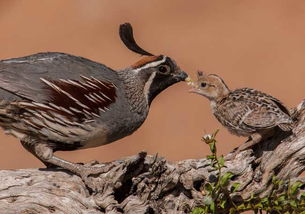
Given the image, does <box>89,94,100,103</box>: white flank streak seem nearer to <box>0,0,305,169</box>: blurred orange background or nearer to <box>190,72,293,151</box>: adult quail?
<box>190,72,293,151</box>: adult quail

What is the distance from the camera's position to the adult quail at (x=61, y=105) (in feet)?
20.2

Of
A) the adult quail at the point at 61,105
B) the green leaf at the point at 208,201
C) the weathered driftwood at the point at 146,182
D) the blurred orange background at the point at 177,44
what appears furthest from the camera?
the blurred orange background at the point at 177,44

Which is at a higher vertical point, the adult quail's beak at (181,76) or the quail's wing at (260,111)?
the adult quail's beak at (181,76)

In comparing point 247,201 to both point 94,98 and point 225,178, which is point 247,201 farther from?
point 94,98

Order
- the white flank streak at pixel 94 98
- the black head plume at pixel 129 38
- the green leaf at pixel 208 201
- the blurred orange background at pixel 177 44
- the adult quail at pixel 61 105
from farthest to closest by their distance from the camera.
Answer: the blurred orange background at pixel 177 44
the black head plume at pixel 129 38
the white flank streak at pixel 94 98
the adult quail at pixel 61 105
the green leaf at pixel 208 201

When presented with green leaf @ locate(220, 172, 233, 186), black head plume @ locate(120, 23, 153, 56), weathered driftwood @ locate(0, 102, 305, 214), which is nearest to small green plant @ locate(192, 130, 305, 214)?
green leaf @ locate(220, 172, 233, 186)

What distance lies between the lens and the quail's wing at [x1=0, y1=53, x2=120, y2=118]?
6.18 m

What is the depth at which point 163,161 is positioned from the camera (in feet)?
19.8

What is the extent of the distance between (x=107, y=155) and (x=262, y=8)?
422 centimetres

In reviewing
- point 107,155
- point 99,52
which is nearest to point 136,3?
point 99,52

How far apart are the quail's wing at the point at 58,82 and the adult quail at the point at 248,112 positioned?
82 cm

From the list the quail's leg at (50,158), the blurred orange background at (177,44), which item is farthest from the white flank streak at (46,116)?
the blurred orange background at (177,44)

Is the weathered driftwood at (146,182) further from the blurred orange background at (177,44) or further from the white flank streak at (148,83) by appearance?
the blurred orange background at (177,44)

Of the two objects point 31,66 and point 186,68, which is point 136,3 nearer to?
point 186,68
